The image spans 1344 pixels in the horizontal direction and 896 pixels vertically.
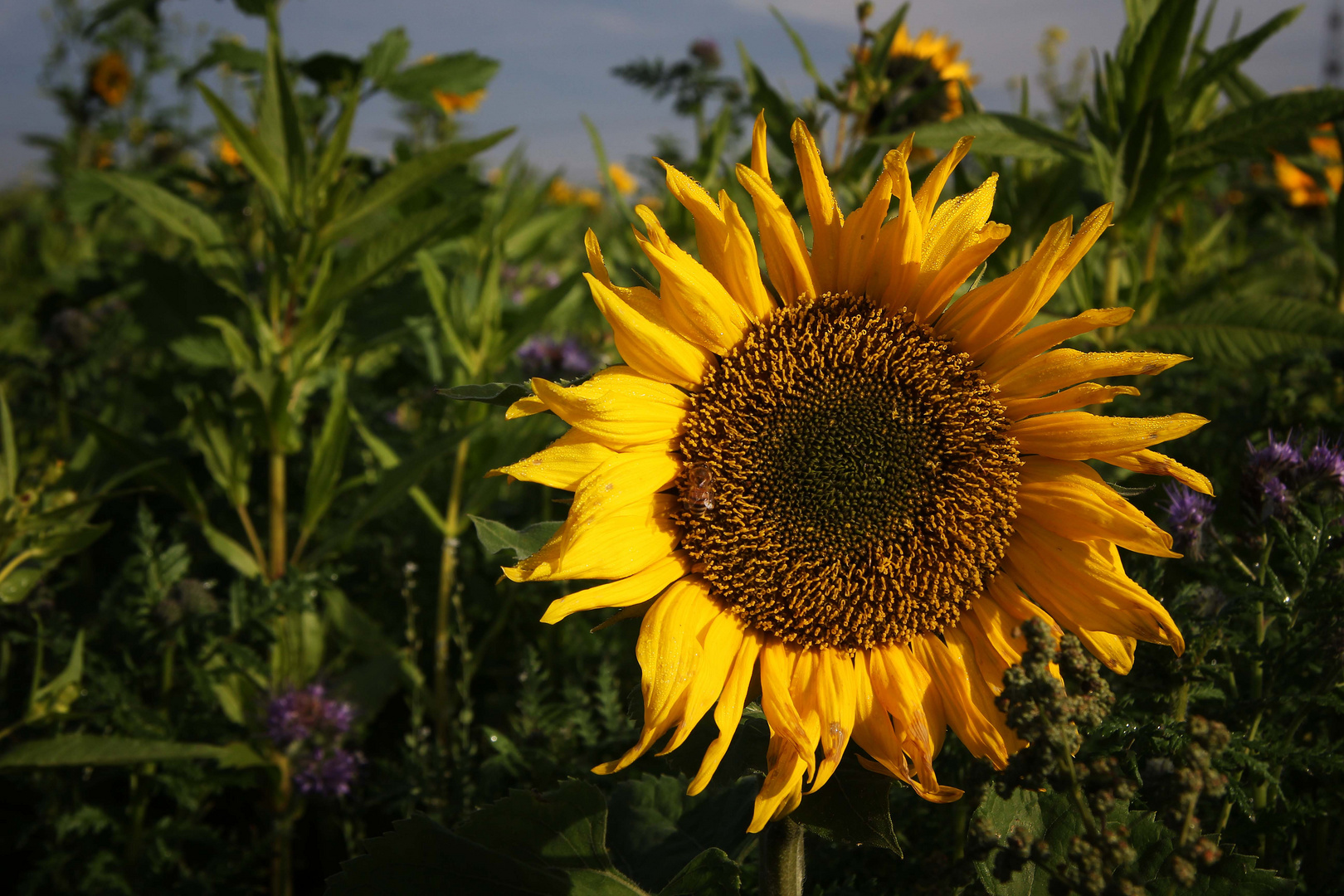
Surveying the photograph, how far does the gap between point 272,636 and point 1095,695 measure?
6.73 feet

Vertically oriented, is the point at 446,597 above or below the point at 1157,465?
below

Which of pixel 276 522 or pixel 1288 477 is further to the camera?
pixel 276 522

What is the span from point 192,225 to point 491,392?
1.78 metres

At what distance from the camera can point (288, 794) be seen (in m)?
2.37

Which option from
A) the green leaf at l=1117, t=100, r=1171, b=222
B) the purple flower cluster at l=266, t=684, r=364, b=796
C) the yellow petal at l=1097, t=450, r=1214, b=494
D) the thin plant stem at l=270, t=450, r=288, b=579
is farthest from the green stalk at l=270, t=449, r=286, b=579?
the green leaf at l=1117, t=100, r=1171, b=222

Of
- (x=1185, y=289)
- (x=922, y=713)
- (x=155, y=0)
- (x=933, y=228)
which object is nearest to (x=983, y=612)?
(x=922, y=713)

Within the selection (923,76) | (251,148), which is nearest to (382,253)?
(251,148)

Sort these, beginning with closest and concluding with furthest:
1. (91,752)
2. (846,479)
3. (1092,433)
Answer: (1092,433) → (846,479) → (91,752)

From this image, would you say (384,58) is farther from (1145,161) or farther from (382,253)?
(1145,161)

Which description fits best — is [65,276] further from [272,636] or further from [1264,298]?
[1264,298]

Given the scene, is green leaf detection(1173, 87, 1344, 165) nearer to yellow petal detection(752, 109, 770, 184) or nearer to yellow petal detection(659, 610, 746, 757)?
yellow petal detection(752, 109, 770, 184)

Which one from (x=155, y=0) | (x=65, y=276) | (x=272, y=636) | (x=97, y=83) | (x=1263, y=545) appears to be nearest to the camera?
(x=1263, y=545)

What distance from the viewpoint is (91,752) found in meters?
1.85

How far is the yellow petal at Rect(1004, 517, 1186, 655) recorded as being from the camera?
136 cm
